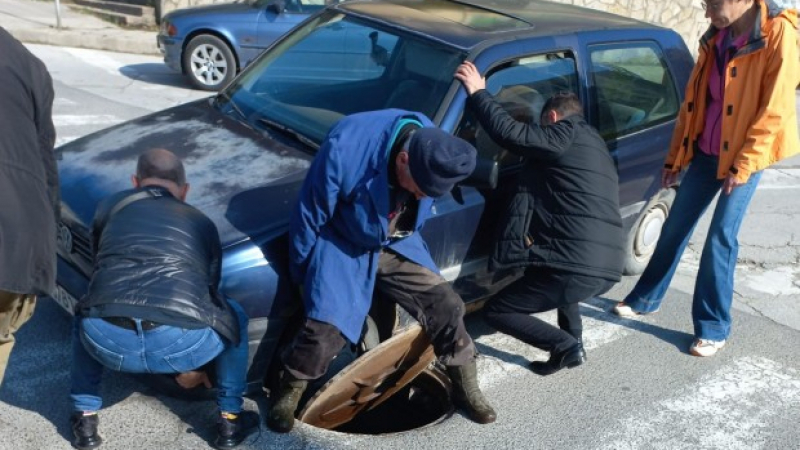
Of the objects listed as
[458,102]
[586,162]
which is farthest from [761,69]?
[458,102]

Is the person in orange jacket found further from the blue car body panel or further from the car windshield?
the blue car body panel

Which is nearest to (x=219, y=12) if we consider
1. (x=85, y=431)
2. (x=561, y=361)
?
Answer: (x=561, y=361)

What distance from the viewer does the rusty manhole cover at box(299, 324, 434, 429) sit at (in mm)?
3719

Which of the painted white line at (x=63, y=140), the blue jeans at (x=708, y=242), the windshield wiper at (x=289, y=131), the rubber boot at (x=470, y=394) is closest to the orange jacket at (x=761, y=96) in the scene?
the blue jeans at (x=708, y=242)

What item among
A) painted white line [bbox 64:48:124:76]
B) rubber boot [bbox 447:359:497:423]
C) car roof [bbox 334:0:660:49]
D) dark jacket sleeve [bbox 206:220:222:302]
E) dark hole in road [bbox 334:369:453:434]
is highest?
car roof [bbox 334:0:660:49]

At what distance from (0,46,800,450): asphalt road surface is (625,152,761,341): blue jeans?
0.22 metres

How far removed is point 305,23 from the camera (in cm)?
522

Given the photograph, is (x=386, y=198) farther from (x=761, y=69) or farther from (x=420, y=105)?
(x=761, y=69)

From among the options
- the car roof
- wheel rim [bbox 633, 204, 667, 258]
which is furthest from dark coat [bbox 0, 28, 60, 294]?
wheel rim [bbox 633, 204, 667, 258]

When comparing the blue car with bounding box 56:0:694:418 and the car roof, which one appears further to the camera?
the car roof

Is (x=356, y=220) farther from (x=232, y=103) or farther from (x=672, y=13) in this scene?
(x=672, y=13)

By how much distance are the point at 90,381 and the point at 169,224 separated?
728mm

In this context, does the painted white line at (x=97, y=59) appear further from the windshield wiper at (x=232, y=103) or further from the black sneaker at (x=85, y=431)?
the black sneaker at (x=85, y=431)

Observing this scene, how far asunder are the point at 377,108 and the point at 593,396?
177 cm
